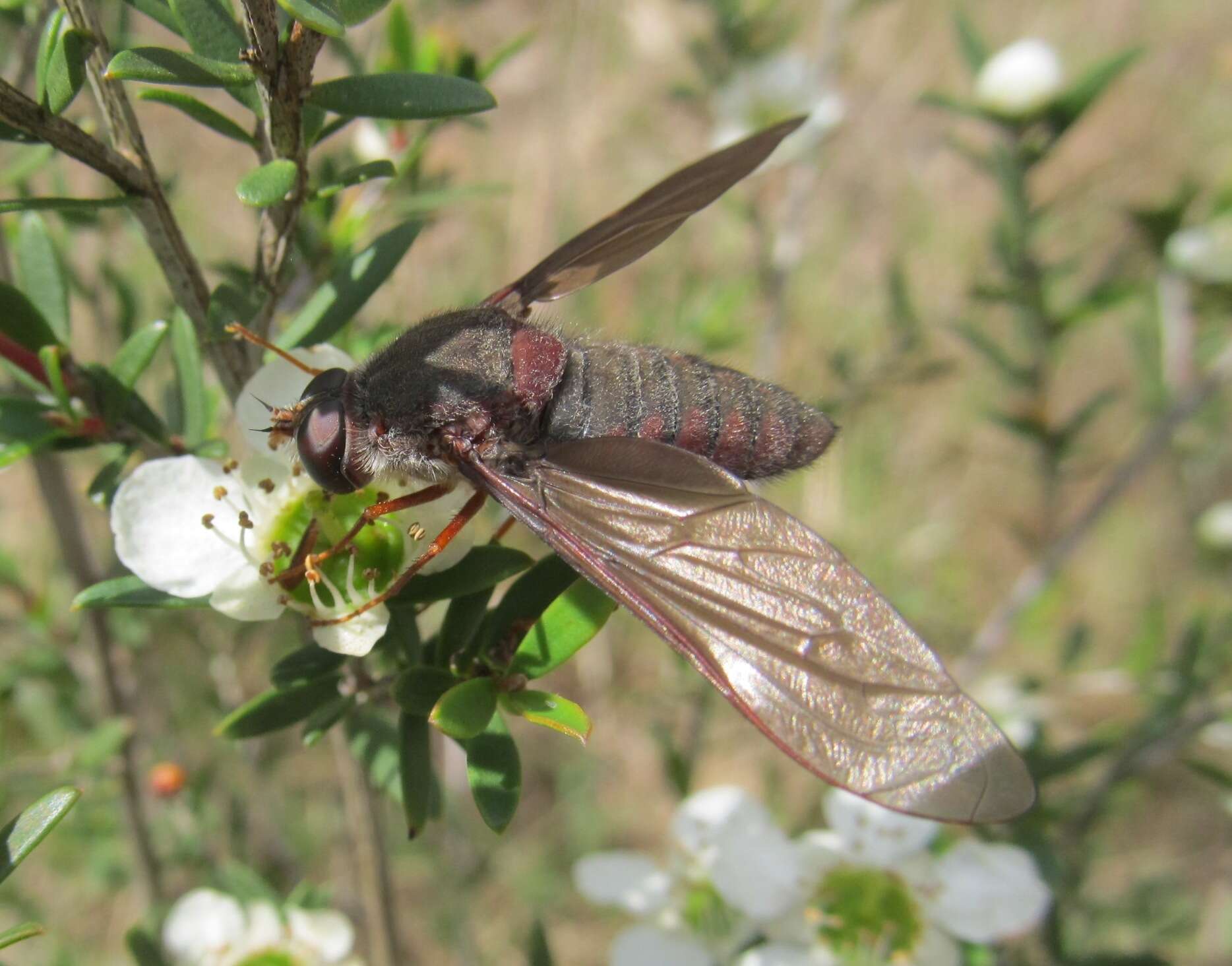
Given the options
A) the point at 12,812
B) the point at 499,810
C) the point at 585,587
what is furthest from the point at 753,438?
the point at 12,812

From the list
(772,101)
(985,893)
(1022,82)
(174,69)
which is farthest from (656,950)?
(772,101)

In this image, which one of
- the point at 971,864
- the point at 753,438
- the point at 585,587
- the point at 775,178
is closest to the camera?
the point at 585,587

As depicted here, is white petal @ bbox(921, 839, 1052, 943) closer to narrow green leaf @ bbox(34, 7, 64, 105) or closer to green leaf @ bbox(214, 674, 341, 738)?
green leaf @ bbox(214, 674, 341, 738)

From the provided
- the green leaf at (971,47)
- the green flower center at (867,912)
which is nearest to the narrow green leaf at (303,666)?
the green flower center at (867,912)

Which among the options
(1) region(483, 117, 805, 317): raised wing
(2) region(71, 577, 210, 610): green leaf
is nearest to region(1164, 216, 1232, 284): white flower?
(1) region(483, 117, 805, 317): raised wing

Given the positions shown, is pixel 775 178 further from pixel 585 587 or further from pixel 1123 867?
pixel 585 587

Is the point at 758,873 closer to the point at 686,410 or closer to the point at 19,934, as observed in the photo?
the point at 686,410
